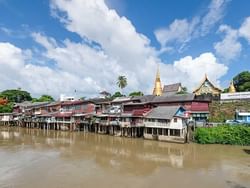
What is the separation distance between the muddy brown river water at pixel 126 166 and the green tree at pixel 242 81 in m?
32.4

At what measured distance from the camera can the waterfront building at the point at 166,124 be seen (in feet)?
124

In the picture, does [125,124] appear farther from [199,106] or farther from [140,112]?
[199,106]

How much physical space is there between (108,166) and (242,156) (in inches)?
608

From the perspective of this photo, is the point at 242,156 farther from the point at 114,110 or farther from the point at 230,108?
the point at 114,110

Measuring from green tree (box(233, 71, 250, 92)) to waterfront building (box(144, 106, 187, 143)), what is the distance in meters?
29.2

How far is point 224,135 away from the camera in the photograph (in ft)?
116

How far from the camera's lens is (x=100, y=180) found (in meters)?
21.0

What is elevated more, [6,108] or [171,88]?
[171,88]

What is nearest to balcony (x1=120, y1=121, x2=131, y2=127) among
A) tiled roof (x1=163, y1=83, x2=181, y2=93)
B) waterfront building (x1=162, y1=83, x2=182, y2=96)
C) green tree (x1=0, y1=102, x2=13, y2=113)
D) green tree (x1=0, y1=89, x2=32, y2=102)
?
waterfront building (x1=162, y1=83, x2=182, y2=96)

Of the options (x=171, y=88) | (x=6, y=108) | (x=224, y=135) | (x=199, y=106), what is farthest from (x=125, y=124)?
(x=6, y=108)

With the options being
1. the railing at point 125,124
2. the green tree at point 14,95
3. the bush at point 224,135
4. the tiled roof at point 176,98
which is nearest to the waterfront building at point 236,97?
the tiled roof at point 176,98

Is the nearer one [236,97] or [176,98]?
[236,97]

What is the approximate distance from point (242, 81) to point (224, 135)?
34810mm

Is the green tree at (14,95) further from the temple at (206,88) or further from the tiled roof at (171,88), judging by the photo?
the temple at (206,88)
